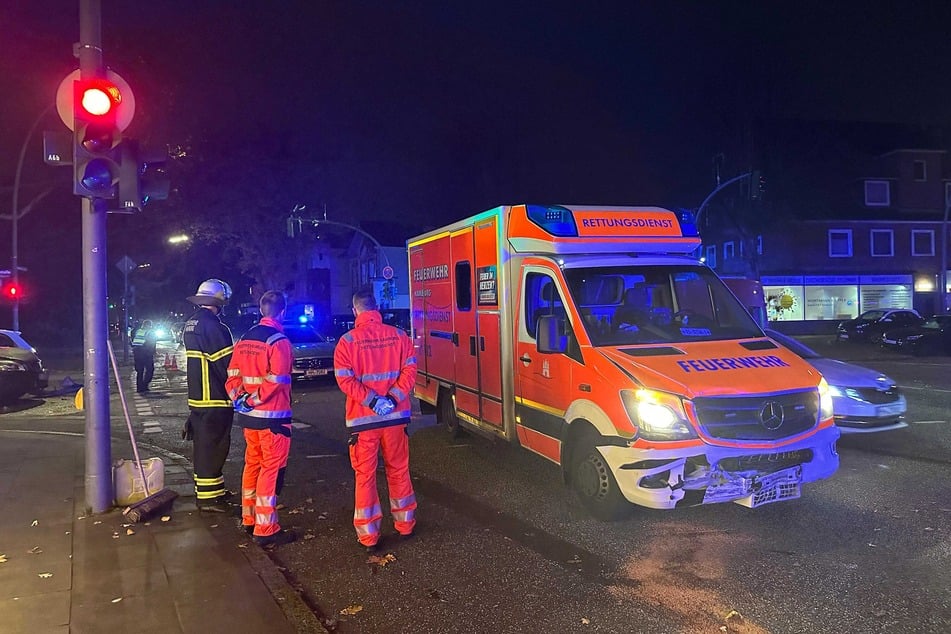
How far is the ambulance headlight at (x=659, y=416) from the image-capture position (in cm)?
532

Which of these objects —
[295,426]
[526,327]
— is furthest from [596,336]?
[295,426]

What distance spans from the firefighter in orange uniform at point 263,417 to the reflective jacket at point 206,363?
607 millimetres

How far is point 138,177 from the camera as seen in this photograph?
618 cm

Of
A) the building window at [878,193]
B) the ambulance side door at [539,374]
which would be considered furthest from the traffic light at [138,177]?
the building window at [878,193]

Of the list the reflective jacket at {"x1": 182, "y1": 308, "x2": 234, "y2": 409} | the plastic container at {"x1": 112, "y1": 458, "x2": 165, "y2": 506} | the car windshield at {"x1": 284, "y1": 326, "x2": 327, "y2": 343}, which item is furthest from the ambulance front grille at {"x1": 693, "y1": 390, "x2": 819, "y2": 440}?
the car windshield at {"x1": 284, "y1": 326, "x2": 327, "y2": 343}

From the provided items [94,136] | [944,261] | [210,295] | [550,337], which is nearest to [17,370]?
[210,295]

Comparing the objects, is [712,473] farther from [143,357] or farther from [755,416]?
[143,357]

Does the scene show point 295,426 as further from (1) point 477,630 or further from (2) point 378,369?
(1) point 477,630

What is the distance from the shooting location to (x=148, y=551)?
537cm

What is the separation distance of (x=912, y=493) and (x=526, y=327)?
3.85m

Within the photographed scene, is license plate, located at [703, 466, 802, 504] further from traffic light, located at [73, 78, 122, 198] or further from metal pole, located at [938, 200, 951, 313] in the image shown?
metal pole, located at [938, 200, 951, 313]

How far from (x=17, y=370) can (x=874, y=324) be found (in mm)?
27242

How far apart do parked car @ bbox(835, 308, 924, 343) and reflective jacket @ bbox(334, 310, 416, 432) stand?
25481mm

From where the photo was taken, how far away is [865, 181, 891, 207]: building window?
134 ft
